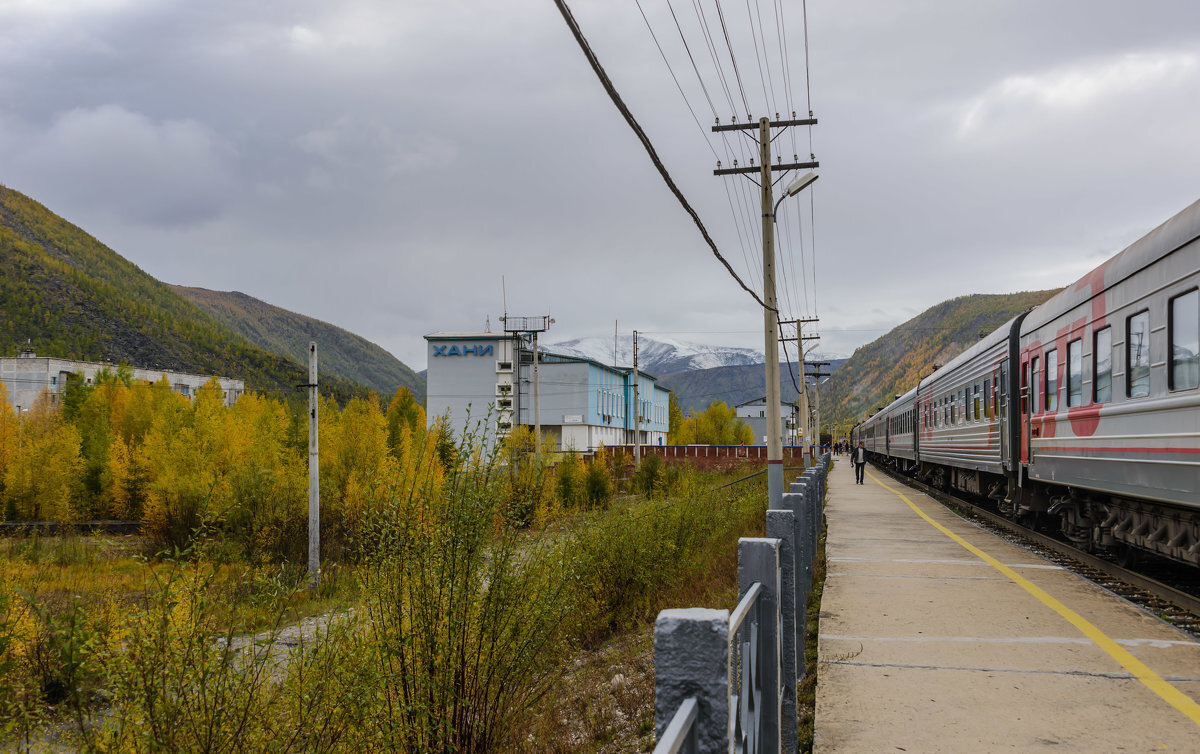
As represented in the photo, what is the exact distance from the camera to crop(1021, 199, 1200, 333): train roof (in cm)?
686

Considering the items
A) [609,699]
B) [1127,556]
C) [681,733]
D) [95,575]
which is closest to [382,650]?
[609,699]

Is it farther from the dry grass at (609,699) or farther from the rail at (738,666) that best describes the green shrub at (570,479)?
the rail at (738,666)

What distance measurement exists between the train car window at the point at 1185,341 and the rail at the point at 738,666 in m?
3.94

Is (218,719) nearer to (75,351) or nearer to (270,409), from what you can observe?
(270,409)

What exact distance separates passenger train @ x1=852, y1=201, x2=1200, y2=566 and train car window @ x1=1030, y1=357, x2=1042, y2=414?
0.03 meters

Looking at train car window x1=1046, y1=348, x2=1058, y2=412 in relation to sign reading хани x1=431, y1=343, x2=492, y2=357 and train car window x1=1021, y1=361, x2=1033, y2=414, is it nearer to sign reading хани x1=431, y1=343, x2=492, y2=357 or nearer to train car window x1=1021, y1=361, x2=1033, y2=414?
train car window x1=1021, y1=361, x2=1033, y2=414

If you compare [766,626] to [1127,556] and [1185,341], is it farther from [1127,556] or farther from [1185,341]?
[1127,556]

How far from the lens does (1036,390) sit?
12109mm

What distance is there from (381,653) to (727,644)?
3.66 meters

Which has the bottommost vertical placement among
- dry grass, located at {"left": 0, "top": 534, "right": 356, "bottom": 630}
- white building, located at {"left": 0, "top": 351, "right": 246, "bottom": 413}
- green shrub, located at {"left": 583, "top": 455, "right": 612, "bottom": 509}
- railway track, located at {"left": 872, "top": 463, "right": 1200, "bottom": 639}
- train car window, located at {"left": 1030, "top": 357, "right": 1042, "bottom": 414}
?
dry grass, located at {"left": 0, "top": 534, "right": 356, "bottom": 630}

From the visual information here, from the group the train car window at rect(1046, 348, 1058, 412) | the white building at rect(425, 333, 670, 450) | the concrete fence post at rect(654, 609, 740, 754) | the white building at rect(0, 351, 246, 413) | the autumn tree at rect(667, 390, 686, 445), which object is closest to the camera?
the concrete fence post at rect(654, 609, 740, 754)

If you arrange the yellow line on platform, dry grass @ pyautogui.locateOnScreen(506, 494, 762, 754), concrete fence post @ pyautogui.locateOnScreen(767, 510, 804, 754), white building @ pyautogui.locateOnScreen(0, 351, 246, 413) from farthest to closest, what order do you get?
white building @ pyautogui.locateOnScreen(0, 351, 246, 413) → dry grass @ pyautogui.locateOnScreen(506, 494, 762, 754) → the yellow line on platform → concrete fence post @ pyautogui.locateOnScreen(767, 510, 804, 754)

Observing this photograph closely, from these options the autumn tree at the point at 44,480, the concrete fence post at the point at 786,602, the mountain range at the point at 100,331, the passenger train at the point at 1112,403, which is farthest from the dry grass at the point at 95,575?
the mountain range at the point at 100,331

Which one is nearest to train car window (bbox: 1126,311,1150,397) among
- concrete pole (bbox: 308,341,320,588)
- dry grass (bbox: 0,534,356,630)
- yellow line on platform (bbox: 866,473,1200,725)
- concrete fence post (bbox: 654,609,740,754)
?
yellow line on platform (bbox: 866,473,1200,725)
